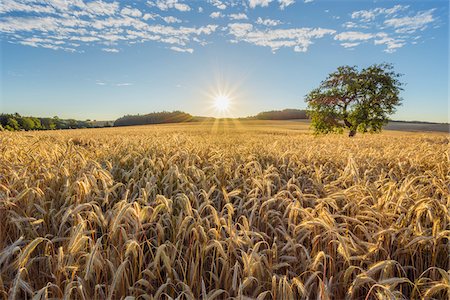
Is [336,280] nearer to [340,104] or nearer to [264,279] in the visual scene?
[264,279]

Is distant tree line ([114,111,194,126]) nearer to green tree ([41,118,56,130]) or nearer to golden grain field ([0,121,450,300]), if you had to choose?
green tree ([41,118,56,130])

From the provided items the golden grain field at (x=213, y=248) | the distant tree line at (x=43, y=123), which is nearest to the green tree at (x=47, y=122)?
the distant tree line at (x=43, y=123)

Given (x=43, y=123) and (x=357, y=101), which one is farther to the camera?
(x=43, y=123)

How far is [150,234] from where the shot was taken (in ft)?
9.68

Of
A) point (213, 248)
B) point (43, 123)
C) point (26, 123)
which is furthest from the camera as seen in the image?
point (43, 123)

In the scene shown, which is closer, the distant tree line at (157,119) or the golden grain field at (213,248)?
the golden grain field at (213,248)

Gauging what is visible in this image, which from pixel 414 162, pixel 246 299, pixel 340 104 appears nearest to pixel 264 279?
pixel 246 299

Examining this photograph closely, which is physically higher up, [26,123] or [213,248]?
[26,123]

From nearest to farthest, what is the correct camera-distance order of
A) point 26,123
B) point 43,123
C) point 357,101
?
point 357,101
point 26,123
point 43,123

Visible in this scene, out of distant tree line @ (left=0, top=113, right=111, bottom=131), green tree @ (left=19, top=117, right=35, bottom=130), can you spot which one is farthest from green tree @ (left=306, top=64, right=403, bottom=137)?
green tree @ (left=19, top=117, right=35, bottom=130)

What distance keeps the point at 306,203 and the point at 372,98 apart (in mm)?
27510

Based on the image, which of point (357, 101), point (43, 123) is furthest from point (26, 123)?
point (357, 101)

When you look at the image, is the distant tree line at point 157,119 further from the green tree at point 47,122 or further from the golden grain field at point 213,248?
the golden grain field at point 213,248

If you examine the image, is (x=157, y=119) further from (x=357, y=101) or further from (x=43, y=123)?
(x=357, y=101)
